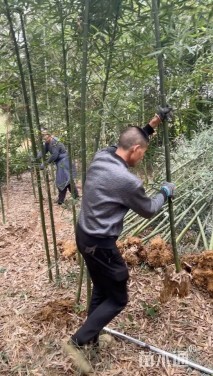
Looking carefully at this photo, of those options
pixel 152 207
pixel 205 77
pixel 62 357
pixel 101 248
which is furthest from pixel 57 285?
pixel 205 77

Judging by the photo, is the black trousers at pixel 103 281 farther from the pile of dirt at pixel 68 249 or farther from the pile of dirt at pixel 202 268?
the pile of dirt at pixel 68 249

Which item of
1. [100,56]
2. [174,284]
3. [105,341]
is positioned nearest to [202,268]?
[174,284]

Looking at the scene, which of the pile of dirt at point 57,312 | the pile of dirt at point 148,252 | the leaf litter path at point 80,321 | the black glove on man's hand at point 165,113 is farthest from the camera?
the pile of dirt at point 148,252

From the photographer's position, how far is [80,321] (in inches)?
98.3

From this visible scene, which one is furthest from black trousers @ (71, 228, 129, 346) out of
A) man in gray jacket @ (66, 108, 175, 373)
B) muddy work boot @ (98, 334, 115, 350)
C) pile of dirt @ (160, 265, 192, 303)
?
pile of dirt @ (160, 265, 192, 303)

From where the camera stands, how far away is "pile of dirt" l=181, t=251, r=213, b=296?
2518mm

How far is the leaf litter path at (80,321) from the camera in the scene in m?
2.14

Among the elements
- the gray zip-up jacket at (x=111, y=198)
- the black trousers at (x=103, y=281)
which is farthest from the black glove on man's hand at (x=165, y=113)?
the black trousers at (x=103, y=281)

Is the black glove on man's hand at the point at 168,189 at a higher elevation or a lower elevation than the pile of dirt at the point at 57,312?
higher

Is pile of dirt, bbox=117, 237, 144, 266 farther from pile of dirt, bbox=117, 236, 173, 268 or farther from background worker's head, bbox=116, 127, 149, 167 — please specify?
background worker's head, bbox=116, 127, 149, 167

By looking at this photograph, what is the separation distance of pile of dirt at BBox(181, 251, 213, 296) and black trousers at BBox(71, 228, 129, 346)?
73 cm

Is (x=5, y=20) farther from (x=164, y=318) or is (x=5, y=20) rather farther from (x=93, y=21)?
(x=164, y=318)

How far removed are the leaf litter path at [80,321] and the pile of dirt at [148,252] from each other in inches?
4.3

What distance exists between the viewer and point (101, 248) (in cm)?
193
